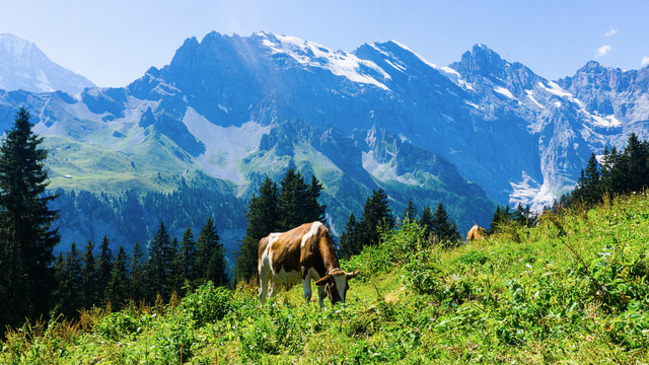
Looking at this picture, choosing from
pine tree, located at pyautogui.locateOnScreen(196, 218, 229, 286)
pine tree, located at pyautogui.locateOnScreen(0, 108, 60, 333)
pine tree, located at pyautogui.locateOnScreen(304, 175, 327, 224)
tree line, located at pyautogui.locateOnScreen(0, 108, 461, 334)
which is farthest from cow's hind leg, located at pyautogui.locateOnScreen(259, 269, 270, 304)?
pine tree, located at pyautogui.locateOnScreen(196, 218, 229, 286)

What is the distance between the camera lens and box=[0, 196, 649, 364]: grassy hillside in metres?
5.16

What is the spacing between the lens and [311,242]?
12.5 meters

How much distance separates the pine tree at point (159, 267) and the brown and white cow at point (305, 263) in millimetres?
61281

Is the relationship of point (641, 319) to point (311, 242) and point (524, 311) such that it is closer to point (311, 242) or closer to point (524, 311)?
point (524, 311)

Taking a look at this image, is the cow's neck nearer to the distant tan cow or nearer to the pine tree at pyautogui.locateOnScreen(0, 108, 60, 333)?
the distant tan cow

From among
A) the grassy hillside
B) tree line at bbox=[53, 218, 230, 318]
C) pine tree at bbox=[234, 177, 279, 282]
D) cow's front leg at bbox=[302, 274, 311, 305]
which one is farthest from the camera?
tree line at bbox=[53, 218, 230, 318]

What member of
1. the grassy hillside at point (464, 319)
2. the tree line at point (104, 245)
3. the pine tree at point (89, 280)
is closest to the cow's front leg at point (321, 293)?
the grassy hillside at point (464, 319)

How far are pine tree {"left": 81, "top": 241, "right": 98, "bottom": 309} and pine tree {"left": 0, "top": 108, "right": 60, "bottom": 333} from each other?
42682 millimetres

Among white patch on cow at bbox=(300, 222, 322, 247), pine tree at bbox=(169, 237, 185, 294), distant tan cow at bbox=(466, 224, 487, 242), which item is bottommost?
pine tree at bbox=(169, 237, 185, 294)

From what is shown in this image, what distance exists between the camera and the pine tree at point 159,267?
228 feet

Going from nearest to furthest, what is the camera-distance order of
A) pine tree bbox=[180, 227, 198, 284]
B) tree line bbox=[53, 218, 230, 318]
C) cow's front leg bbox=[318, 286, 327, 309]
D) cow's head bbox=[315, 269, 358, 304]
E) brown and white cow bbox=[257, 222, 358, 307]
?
cow's head bbox=[315, 269, 358, 304]
brown and white cow bbox=[257, 222, 358, 307]
cow's front leg bbox=[318, 286, 327, 309]
tree line bbox=[53, 218, 230, 318]
pine tree bbox=[180, 227, 198, 284]

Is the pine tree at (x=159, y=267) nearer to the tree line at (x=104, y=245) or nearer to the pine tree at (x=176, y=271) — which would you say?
the tree line at (x=104, y=245)

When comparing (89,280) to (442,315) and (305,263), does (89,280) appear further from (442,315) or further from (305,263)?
(442,315)

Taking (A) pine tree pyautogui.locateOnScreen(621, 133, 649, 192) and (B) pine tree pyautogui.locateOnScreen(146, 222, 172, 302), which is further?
(B) pine tree pyautogui.locateOnScreen(146, 222, 172, 302)
